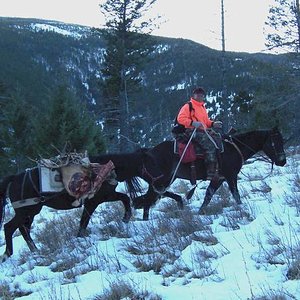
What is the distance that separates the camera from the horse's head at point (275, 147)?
8219mm

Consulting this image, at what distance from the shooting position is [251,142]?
8391 mm

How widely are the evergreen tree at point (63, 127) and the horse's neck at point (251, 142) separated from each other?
53.8 ft

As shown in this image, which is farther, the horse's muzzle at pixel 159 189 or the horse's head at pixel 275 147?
the horse's head at pixel 275 147

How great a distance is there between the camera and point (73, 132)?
2441 cm

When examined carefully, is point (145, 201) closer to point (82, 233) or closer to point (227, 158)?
point (82, 233)

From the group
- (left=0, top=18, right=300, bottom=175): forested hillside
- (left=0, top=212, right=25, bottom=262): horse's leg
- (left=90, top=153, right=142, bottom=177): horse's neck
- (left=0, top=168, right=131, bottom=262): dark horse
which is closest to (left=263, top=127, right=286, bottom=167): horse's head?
(left=90, top=153, right=142, bottom=177): horse's neck

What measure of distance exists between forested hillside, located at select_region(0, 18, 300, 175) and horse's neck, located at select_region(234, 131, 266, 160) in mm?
8180

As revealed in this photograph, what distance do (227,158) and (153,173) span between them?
137 centimetres

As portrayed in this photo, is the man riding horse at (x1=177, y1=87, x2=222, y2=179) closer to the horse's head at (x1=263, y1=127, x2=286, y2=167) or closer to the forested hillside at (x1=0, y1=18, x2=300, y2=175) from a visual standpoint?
the horse's head at (x1=263, y1=127, x2=286, y2=167)

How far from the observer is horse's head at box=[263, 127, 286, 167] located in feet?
27.0

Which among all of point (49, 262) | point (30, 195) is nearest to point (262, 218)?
point (49, 262)

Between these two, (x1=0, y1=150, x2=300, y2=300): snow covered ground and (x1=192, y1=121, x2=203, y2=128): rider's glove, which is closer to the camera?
(x1=0, y1=150, x2=300, y2=300): snow covered ground

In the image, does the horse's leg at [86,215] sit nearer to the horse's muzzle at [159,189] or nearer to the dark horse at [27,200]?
the dark horse at [27,200]

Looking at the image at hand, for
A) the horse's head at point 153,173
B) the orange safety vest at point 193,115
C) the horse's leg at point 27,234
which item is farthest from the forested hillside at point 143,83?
the horse's leg at point 27,234
